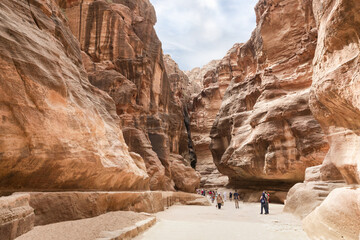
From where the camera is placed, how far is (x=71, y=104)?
709cm

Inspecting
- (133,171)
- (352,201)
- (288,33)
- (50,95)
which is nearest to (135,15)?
(288,33)

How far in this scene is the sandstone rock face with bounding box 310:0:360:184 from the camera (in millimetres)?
6152

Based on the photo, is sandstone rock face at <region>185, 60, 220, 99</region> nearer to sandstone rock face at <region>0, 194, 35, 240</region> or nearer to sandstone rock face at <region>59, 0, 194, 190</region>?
sandstone rock face at <region>59, 0, 194, 190</region>

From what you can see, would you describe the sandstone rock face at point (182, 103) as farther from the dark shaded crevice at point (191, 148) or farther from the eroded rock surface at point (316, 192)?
the eroded rock surface at point (316, 192)

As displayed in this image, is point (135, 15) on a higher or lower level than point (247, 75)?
higher

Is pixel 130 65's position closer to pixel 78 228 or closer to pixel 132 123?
pixel 132 123

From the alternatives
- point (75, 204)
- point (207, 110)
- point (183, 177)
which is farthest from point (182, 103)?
point (75, 204)

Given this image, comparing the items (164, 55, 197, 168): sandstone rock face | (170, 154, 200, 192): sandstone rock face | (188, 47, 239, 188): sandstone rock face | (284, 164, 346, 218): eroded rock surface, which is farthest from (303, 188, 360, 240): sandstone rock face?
(188, 47, 239, 188): sandstone rock face

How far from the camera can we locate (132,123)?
21.5 m

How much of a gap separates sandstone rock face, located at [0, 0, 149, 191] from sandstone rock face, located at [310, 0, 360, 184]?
23.3ft

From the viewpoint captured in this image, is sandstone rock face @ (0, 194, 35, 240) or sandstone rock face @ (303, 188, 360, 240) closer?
sandstone rock face @ (0, 194, 35, 240)

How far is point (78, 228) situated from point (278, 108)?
1850cm

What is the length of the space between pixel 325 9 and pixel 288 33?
673 inches

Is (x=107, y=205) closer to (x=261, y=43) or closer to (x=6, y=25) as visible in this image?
(x=6, y=25)
